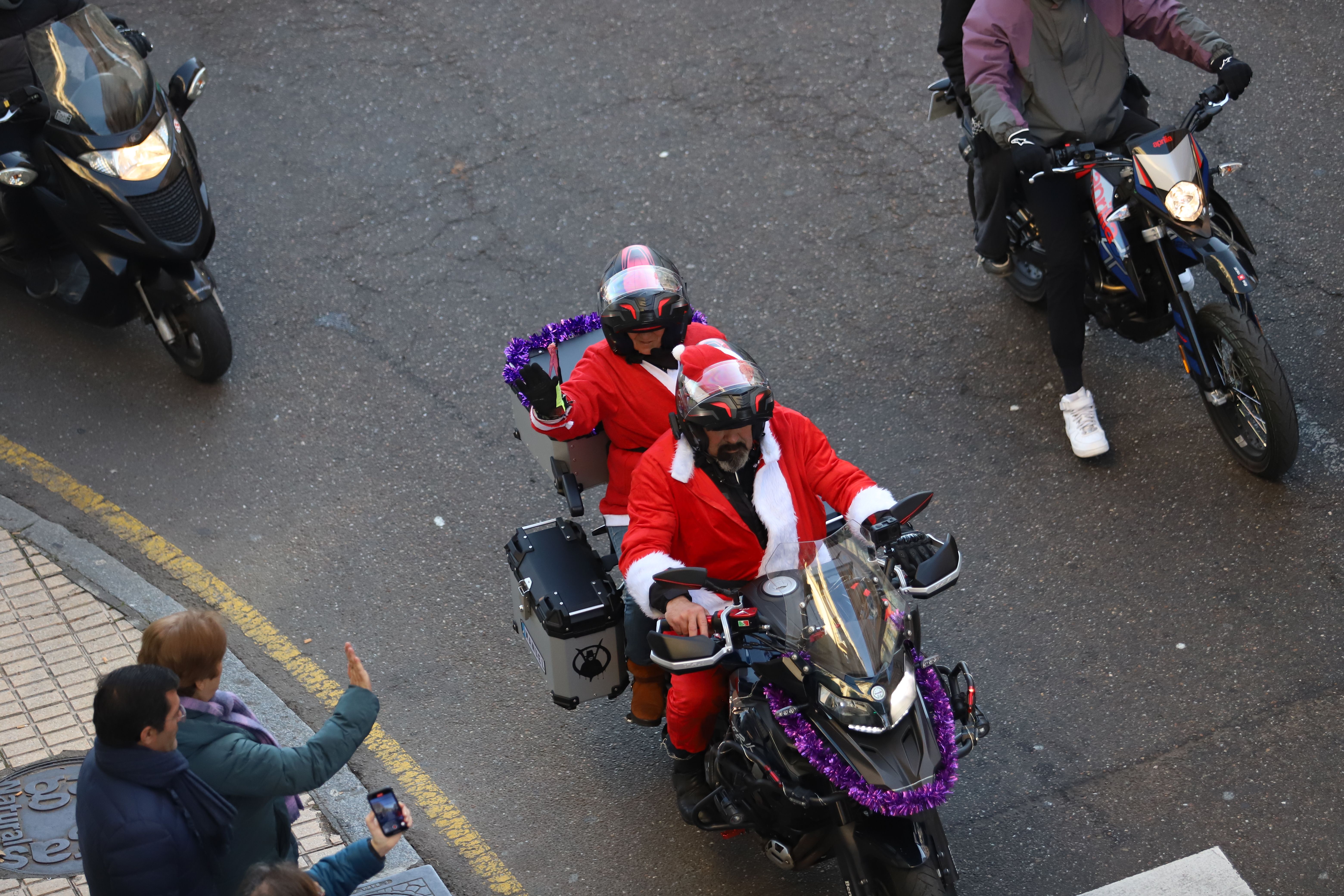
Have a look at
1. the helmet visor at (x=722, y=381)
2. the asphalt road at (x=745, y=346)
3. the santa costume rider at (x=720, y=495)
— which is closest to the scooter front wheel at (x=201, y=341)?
the asphalt road at (x=745, y=346)

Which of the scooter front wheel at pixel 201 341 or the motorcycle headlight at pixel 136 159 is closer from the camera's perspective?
the motorcycle headlight at pixel 136 159

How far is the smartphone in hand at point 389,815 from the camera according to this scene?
389 cm

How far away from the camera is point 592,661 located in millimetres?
4973

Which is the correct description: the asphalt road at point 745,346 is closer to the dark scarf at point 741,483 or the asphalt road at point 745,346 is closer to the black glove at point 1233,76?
the dark scarf at point 741,483

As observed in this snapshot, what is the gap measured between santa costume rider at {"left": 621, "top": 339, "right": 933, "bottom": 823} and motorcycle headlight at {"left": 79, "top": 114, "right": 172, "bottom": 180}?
3704 millimetres

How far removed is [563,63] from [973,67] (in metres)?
3.94

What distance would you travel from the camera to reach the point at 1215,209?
623 cm

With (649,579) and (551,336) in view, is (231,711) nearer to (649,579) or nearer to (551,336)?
(649,579)

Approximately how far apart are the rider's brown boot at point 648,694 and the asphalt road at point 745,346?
0.42 meters

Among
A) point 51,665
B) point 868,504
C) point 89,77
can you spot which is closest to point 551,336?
point 868,504

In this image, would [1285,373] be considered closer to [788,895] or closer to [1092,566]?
[1092,566]

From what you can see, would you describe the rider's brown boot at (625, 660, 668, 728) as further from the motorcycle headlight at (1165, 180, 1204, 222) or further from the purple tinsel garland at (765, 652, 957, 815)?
the motorcycle headlight at (1165, 180, 1204, 222)

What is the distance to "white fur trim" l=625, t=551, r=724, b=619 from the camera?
450 cm

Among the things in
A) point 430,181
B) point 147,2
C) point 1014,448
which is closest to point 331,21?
point 147,2
